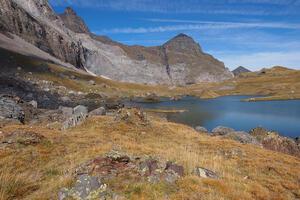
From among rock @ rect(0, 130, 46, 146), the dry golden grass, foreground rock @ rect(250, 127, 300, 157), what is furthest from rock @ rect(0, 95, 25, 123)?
foreground rock @ rect(250, 127, 300, 157)

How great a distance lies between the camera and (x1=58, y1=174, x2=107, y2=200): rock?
1083cm

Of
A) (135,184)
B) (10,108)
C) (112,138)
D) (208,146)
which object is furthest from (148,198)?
(10,108)

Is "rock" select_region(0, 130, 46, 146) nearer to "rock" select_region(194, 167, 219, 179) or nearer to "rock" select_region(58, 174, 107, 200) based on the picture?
"rock" select_region(58, 174, 107, 200)

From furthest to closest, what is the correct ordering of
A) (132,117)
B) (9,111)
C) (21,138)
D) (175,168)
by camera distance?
(9,111) → (132,117) → (21,138) → (175,168)

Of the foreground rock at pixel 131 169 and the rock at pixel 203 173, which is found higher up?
Result: the foreground rock at pixel 131 169

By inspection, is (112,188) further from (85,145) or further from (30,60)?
(30,60)

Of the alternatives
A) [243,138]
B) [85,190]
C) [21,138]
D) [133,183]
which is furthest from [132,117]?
[85,190]

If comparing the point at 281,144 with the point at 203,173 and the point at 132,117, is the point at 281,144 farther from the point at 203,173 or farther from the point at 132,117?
the point at 203,173

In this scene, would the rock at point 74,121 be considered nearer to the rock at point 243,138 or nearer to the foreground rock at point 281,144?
the rock at point 243,138

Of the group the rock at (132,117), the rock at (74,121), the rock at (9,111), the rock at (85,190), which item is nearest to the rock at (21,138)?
the rock at (85,190)

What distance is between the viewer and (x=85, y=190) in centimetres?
1129

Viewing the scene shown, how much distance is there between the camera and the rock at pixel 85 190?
1083 centimetres

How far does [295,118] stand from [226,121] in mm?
19423

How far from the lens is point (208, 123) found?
81.7m
